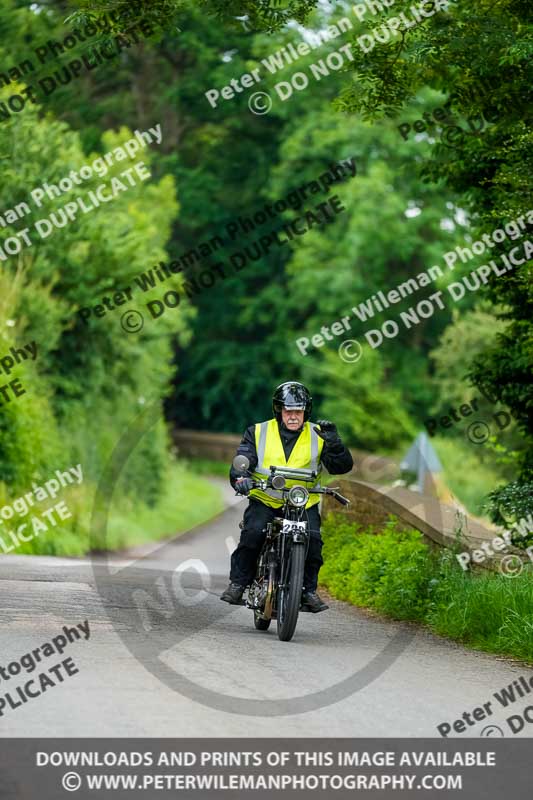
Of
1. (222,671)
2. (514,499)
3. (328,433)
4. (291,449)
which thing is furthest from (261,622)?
(514,499)

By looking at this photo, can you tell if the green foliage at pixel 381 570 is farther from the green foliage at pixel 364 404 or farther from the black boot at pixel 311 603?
the green foliage at pixel 364 404

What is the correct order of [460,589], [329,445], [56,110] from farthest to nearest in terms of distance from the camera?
1. [56,110]
2. [460,589]
3. [329,445]

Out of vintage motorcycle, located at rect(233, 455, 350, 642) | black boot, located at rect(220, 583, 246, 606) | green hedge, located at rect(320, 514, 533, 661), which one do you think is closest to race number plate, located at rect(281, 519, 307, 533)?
vintage motorcycle, located at rect(233, 455, 350, 642)

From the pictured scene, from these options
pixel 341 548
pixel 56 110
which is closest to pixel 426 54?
pixel 341 548

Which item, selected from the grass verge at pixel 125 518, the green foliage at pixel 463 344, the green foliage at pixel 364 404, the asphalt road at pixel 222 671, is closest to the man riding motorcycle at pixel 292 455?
the asphalt road at pixel 222 671

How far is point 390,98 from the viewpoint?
48.7 feet

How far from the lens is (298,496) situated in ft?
35.6

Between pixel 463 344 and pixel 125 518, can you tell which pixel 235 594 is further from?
pixel 463 344

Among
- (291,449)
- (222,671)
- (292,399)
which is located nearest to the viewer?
(222,671)

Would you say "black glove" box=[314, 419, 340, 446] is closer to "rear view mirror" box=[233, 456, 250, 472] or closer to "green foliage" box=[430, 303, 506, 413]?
"rear view mirror" box=[233, 456, 250, 472]

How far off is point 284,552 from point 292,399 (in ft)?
3.67
